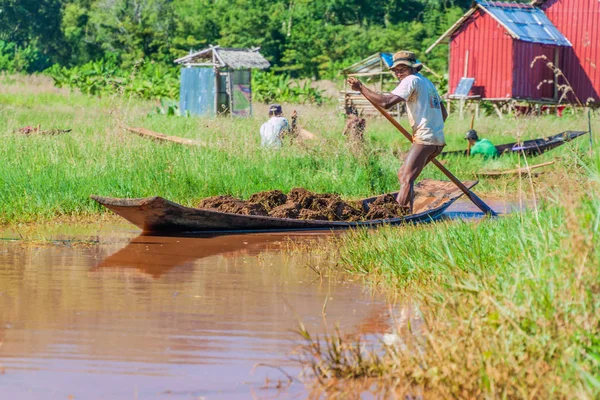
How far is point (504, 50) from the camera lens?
29.8 metres

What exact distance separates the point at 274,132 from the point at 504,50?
17887 millimetres

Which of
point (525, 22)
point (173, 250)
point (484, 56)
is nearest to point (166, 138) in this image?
point (173, 250)

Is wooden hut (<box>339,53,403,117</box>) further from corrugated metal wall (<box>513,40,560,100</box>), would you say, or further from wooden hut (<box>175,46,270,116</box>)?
corrugated metal wall (<box>513,40,560,100</box>)

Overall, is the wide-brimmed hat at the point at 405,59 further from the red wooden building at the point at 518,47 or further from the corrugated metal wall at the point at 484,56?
the corrugated metal wall at the point at 484,56

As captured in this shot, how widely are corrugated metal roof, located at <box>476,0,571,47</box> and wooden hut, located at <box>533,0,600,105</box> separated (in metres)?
0.35

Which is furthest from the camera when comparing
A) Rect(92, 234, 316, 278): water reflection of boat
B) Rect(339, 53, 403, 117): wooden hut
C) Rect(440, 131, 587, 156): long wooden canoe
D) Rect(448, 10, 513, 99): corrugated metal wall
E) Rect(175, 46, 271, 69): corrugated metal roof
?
Rect(339, 53, 403, 117): wooden hut

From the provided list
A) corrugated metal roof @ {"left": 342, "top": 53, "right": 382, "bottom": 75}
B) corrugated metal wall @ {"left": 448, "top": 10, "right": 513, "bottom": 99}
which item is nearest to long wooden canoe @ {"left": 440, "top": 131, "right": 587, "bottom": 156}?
corrugated metal wall @ {"left": 448, "top": 10, "right": 513, "bottom": 99}

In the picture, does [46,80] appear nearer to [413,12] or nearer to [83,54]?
[83,54]

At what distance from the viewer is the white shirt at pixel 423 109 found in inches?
385

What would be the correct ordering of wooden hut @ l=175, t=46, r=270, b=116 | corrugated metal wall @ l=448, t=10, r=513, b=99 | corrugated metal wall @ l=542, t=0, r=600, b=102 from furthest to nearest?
1. corrugated metal wall @ l=542, t=0, r=600, b=102
2. corrugated metal wall @ l=448, t=10, r=513, b=99
3. wooden hut @ l=175, t=46, r=270, b=116

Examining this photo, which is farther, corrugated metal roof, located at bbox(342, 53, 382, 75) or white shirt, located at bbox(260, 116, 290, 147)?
corrugated metal roof, located at bbox(342, 53, 382, 75)

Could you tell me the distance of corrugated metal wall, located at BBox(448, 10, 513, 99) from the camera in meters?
29.7

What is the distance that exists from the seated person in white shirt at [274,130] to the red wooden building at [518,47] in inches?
665

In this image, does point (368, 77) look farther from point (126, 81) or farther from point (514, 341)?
point (514, 341)
